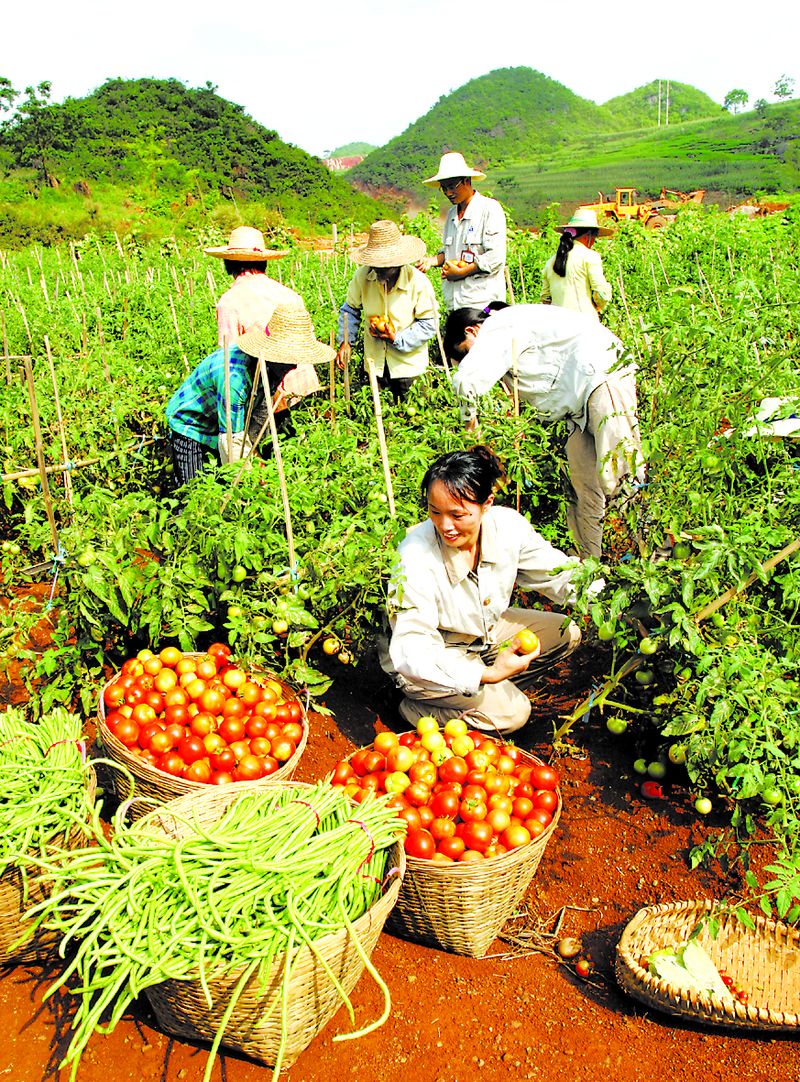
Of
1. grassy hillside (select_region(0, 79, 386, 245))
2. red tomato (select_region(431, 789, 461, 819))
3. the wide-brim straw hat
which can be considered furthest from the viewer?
grassy hillside (select_region(0, 79, 386, 245))

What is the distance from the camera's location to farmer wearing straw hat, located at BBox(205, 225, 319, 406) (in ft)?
13.5

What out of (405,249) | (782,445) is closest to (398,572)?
(782,445)

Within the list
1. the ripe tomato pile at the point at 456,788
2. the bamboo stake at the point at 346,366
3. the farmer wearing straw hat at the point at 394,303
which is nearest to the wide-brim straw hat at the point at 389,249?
the farmer wearing straw hat at the point at 394,303

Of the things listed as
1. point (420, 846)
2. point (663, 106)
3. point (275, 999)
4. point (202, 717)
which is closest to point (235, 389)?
point (202, 717)

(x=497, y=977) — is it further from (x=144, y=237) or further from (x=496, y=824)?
(x=144, y=237)

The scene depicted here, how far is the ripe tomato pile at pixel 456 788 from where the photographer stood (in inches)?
98.1

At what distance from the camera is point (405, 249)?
193 inches

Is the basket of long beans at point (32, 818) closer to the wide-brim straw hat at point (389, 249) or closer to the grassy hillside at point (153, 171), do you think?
the wide-brim straw hat at point (389, 249)

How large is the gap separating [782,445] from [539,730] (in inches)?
56.7

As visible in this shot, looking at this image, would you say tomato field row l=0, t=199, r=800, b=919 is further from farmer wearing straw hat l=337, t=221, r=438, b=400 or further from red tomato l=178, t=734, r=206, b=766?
farmer wearing straw hat l=337, t=221, r=438, b=400

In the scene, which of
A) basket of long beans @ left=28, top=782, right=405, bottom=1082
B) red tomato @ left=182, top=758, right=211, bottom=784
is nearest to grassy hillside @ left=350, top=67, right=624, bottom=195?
red tomato @ left=182, top=758, right=211, bottom=784

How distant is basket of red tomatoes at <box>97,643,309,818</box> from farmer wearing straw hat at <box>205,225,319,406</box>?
64.4 inches

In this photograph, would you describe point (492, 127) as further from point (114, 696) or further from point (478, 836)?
point (478, 836)

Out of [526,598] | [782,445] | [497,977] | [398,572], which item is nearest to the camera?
[497,977]
